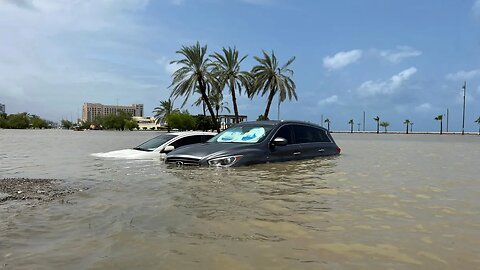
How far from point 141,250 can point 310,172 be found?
621 centimetres

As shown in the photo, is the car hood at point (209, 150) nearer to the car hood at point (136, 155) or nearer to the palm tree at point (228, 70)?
the car hood at point (136, 155)

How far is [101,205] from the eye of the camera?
18.5 ft

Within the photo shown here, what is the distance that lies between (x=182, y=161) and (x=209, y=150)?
65 cm

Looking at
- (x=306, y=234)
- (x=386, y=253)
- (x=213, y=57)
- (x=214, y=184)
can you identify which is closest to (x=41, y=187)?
(x=214, y=184)

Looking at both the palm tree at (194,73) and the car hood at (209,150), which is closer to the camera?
the car hood at (209,150)

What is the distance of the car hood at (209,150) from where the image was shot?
9156mm

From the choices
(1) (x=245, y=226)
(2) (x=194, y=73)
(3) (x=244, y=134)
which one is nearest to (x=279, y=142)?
(3) (x=244, y=134)

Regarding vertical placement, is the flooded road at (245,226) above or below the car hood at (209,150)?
below

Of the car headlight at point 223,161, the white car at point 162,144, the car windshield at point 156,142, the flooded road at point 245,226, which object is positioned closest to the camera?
the flooded road at point 245,226

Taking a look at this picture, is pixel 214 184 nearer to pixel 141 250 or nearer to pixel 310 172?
pixel 310 172

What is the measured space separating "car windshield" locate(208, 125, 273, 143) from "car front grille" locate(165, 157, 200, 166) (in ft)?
4.41

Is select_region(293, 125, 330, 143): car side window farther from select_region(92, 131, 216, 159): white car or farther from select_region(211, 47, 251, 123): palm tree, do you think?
select_region(211, 47, 251, 123): palm tree

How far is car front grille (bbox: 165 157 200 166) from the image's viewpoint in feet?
30.0

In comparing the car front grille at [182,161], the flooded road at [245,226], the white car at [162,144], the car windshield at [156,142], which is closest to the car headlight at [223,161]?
the car front grille at [182,161]
